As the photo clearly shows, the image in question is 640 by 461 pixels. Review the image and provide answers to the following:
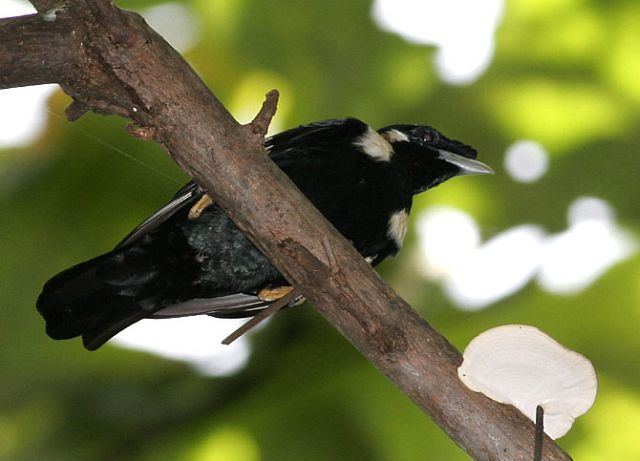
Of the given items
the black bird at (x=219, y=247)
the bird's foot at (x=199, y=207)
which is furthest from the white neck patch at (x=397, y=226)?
the bird's foot at (x=199, y=207)

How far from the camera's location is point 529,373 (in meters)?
2.46

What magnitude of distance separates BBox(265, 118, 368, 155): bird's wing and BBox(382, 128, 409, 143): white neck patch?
9.7 inches

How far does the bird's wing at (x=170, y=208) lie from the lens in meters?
3.28

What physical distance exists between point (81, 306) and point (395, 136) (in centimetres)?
137

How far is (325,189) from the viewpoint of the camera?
3.46m

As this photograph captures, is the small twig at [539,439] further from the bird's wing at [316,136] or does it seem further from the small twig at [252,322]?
the bird's wing at [316,136]

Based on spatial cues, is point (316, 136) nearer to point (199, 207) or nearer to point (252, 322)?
point (199, 207)

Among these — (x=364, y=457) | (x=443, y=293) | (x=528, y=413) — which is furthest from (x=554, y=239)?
(x=528, y=413)

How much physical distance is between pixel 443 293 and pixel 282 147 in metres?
1.43

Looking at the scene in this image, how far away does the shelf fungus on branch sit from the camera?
2420 mm

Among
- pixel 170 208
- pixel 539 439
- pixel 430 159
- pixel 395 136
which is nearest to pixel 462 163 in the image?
pixel 430 159

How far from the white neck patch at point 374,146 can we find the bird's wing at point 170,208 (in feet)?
2.04

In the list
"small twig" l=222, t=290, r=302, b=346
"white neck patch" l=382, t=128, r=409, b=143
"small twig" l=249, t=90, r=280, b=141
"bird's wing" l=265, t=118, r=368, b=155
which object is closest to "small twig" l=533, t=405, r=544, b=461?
"small twig" l=222, t=290, r=302, b=346

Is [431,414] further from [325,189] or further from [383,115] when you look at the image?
[383,115]
